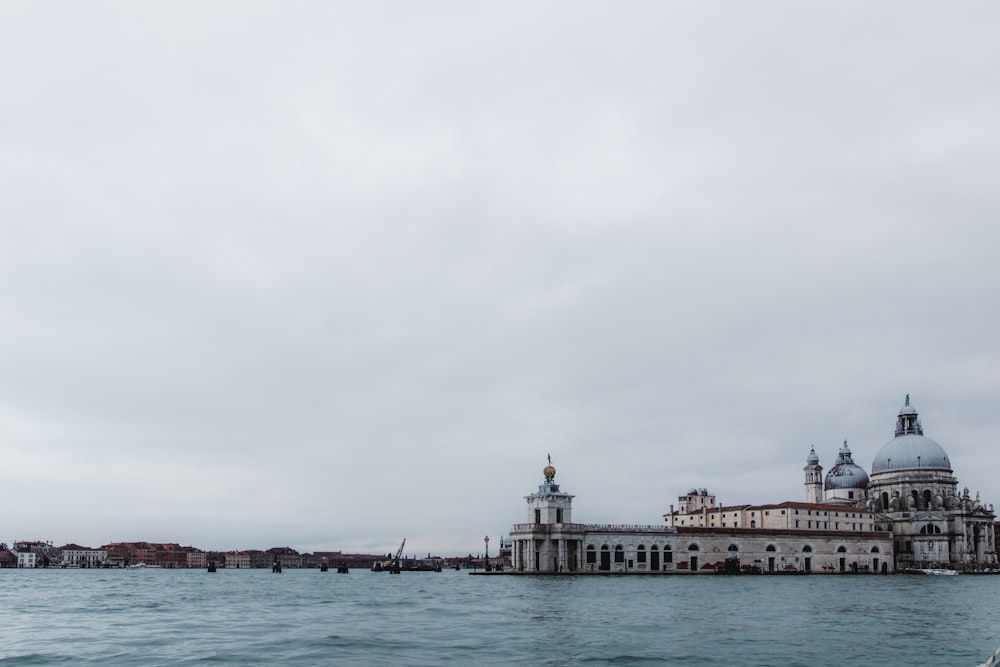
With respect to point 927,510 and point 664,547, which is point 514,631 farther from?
point 927,510

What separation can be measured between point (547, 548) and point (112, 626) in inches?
2756

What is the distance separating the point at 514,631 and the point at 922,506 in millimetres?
119977

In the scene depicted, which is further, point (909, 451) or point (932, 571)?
point (909, 451)

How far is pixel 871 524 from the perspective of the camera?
13775 cm

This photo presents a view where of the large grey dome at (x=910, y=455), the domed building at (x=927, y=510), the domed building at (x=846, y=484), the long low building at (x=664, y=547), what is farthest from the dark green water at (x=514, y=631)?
the domed building at (x=846, y=484)

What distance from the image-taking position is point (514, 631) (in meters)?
39.7

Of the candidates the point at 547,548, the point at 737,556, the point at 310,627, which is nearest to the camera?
the point at 310,627

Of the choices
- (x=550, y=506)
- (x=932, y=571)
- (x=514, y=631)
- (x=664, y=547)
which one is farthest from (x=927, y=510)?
(x=514, y=631)

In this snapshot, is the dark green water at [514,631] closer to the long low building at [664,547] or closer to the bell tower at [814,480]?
the long low building at [664,547]

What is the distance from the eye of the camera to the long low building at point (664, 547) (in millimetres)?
108562

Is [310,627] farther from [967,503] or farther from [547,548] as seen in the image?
[967,503]

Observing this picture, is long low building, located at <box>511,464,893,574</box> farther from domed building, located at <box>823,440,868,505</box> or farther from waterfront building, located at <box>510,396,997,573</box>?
domed building, located at <box>823,440,868,505</box>

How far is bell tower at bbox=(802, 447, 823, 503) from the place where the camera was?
157375mm

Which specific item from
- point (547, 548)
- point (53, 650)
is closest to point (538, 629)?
point (53, 650)
